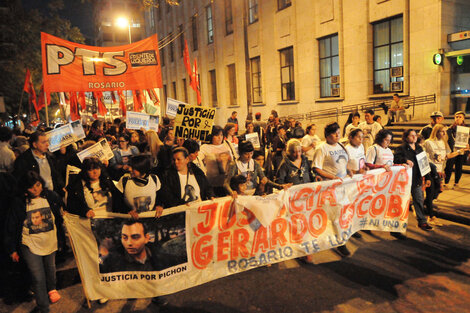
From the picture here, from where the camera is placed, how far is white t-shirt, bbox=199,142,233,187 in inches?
247

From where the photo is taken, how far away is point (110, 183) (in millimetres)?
4816

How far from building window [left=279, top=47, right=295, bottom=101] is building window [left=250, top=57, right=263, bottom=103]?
2.42 metres

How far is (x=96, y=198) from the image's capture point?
4703mm

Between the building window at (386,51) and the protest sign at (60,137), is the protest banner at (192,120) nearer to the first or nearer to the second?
the protest sign at (60,137)

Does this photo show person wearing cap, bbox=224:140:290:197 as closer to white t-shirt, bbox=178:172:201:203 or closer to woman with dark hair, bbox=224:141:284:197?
woman with dark hair, bbox=224:141:284:197

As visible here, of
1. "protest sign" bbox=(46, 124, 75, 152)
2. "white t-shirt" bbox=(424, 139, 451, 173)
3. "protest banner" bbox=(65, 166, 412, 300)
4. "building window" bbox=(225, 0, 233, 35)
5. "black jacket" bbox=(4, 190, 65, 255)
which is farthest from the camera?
"building window" bbox=(225, 0, 233, 35)

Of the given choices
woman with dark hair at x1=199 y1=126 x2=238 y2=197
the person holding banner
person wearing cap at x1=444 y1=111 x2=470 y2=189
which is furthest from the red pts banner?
person wearing cap at x1=444 y1=111 x2=470 y2=189

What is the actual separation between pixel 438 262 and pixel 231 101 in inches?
868

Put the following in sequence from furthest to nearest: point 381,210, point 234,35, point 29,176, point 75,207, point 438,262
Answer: point 234,35 → point 381,210 → point 438,262 → point 75,207 → point 29,176

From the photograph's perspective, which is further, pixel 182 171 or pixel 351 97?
pixel 351 97

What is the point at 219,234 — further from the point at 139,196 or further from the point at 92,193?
the point at 92,193

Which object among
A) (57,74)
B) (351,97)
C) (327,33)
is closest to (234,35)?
(327,33)

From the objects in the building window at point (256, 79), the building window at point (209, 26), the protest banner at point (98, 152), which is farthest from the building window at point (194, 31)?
the protest banner at point (98, 152)

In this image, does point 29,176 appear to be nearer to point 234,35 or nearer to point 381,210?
point 381,210
